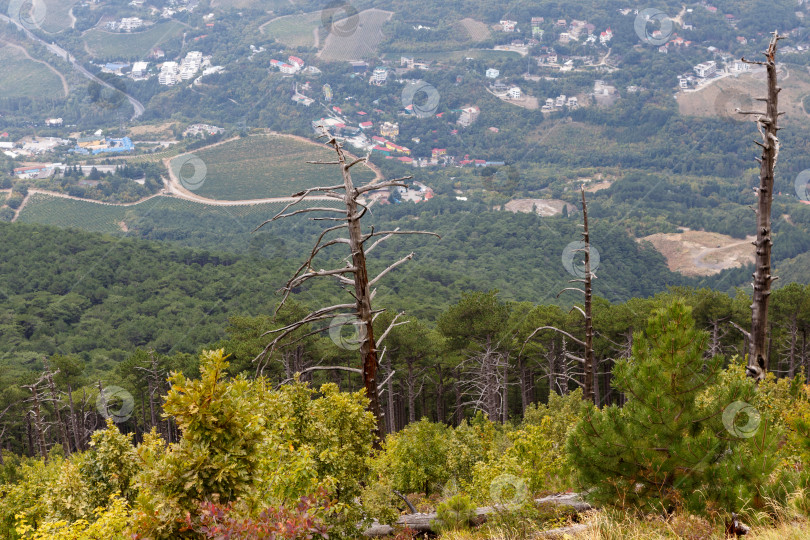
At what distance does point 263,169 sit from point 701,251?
94.4m

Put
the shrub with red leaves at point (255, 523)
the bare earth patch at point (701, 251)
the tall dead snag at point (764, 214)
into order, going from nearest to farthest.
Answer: the shrub with red leaves at point (255, 523) < the tall dead snag at point (764, 214) < the bare earth patch at point (701, 251)

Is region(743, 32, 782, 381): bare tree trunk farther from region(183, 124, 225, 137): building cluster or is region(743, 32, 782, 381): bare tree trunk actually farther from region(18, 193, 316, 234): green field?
region(183, 124, 225, 137): building cluster

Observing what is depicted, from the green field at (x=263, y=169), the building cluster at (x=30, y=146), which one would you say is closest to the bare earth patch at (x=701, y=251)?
the green field at (x=263, y=169)

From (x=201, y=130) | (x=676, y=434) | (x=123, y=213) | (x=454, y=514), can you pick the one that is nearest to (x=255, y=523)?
(x=454, y=514)

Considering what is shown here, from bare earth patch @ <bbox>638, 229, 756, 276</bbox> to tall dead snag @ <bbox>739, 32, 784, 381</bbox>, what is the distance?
9792 cm

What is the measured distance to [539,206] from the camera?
5630 inches

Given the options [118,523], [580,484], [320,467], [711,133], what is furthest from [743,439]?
[711,133]

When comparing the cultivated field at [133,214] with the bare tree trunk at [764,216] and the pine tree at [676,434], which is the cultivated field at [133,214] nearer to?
the bare tree trunk at [764,216]

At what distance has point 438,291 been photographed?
70.6m

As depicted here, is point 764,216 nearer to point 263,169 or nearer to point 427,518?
point 427,518

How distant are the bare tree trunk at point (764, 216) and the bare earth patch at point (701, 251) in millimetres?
97925

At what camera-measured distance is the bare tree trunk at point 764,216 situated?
9367 millimetres

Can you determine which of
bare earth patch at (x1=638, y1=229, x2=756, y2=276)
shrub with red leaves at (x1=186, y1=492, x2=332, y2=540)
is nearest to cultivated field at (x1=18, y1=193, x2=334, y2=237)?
bare earth patch at (x1=638, y1=229, x2=756, y2=276)

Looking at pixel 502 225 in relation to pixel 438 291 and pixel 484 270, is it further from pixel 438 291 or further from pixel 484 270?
pixel 438 291
